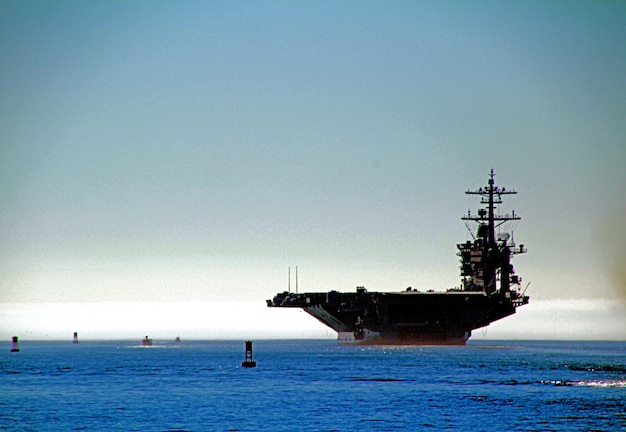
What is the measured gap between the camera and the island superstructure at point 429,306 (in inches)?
4973

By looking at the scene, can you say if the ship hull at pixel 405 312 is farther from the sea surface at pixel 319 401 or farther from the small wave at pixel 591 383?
the small wave at pixel 591 383

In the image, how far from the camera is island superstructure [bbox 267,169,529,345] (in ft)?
414

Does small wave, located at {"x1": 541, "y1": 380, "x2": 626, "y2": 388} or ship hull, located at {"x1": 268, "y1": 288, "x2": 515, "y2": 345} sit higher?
ship hull, located at {"x1": 268, "y1": 288, "x2": 515, "y2": 345}

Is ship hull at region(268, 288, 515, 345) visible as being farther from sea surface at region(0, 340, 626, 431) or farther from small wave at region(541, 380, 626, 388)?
small wave at region(541, 380, 626, 388)

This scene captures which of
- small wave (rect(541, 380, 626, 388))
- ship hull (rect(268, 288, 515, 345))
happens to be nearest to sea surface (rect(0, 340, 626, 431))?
small wave (rect(541, 380, 626, 388))

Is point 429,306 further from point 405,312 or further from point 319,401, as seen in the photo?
point 319,401

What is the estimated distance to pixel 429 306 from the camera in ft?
422

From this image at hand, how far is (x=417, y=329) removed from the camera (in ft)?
428

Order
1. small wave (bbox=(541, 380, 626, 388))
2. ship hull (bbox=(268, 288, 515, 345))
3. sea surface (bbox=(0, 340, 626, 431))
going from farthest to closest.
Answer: ship hull (bbox=(268, 288, 515, 345)) → small wave (bbox=(541, 380, 626, 388)) → sea surface (bbox=(0, 340, 626, 431))

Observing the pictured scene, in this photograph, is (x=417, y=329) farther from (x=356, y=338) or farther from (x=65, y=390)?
(x=65, y=390)

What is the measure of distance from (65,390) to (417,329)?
66.4m

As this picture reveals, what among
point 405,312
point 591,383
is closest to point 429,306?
point 405,312

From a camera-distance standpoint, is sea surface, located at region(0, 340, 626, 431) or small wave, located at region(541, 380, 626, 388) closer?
sea surface, located at region(0, 340, 626, 431)

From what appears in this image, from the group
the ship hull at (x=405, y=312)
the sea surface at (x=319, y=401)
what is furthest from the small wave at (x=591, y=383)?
the ship hull at (x=405, y=312)
